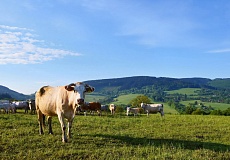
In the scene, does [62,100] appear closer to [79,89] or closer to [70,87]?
[70,87]

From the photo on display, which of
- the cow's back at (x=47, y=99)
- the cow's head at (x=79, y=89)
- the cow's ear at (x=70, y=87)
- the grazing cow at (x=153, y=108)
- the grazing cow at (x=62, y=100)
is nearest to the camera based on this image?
the cow's head at (x=79, y=89)

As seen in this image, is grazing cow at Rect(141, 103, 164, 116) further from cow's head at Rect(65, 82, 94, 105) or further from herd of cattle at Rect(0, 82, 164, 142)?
cow's head at Rect(65, 82, 94, 105)

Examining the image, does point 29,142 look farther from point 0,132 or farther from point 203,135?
point 203,135

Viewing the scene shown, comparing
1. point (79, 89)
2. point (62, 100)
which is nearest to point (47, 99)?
point (62, 100)

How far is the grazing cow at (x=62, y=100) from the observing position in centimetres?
1083

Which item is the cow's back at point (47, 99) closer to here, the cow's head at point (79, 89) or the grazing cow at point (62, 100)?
the grazing cow at point (62, 100)

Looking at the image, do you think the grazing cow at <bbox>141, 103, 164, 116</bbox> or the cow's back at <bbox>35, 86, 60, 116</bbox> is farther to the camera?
the grazing cow at <bbox>141, 103, 164, 116</bbox>

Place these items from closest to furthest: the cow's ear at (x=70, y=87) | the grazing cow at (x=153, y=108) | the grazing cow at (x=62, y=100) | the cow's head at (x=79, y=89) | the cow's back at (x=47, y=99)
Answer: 1. the cow's head at (x=79, y=89)
2. the grazing cow at (x=62, y=100)
3. the cow's ear at (x=70, y=87)
4. the cow's back at (x=47, y=99)
5. the grazing cow at (x=153, y=108)

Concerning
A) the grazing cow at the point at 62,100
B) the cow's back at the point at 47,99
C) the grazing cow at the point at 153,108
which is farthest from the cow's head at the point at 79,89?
the grazing cow at the point at 153,108

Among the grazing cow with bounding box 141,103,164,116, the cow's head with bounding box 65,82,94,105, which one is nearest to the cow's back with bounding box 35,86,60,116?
the cow's head with bounding box 65,82,94,105

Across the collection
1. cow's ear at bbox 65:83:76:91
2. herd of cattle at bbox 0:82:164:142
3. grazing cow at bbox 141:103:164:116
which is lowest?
grazing cow at bbox 141:103:164:116

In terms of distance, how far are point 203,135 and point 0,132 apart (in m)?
11.4

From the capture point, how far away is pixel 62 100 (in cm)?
1156

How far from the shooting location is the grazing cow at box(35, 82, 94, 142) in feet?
35.5
